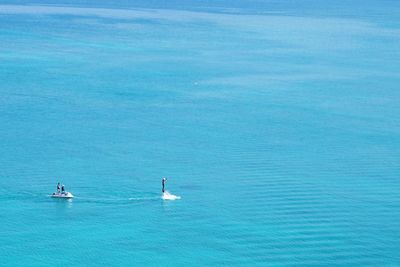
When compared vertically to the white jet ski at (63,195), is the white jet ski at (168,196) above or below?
above

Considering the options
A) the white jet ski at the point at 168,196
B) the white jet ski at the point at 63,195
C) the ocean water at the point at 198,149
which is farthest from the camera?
the white jet ski at the point at 168,196

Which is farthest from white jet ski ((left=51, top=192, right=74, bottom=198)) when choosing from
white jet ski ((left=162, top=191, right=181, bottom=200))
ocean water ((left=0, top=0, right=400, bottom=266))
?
white jet ski ((left=162, top=191, right=181, bottom=200))

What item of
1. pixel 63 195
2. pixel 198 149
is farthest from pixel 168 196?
pixel 198 149

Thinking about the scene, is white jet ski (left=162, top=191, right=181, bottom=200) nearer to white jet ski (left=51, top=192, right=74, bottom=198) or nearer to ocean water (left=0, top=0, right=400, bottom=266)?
ocean water (left=0, top=0, right=400, bottom=266)

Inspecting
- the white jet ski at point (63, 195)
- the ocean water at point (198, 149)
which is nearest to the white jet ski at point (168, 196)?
the ocean water at point (198, 149)

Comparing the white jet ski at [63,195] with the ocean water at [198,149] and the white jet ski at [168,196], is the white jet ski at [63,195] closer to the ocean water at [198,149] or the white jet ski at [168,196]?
the ocean water at [198,149]

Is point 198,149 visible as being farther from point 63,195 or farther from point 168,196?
point 63,195

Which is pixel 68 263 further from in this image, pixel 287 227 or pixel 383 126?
pixel 383 126

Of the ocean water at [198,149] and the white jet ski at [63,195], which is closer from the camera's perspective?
the ocean water at [198,149]
